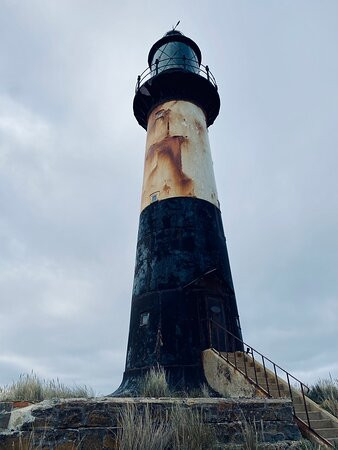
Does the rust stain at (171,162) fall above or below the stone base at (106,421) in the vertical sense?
above

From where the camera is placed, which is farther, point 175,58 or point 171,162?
Answer: point 175,58

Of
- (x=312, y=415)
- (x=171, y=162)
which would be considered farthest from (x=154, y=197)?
(x=312, y=415)

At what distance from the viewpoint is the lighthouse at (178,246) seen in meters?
9.23

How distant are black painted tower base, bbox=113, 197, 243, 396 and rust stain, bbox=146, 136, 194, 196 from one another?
0.47m

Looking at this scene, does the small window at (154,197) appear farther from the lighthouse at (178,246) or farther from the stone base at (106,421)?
the stone base at (106,421)

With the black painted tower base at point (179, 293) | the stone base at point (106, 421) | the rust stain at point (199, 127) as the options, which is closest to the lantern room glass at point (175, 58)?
the rust stain at point (199, 127)

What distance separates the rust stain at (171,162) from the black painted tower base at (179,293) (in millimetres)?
471

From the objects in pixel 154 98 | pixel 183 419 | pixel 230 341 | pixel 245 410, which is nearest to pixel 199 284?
pixel 230 341

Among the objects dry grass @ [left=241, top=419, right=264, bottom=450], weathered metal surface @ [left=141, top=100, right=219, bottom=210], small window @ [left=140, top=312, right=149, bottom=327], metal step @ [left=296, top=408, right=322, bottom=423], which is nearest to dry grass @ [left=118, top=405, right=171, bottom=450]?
dry grass @ [left=241, top=419, right=264, bottom=450]

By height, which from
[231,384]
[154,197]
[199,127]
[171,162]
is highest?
[199,127]

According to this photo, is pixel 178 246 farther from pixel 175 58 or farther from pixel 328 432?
pixel 175 58

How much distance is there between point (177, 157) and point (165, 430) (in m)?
8.95

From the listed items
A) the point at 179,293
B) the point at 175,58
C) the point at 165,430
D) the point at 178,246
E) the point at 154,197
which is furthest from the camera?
the point at 175,58

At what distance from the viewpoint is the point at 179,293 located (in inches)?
383
